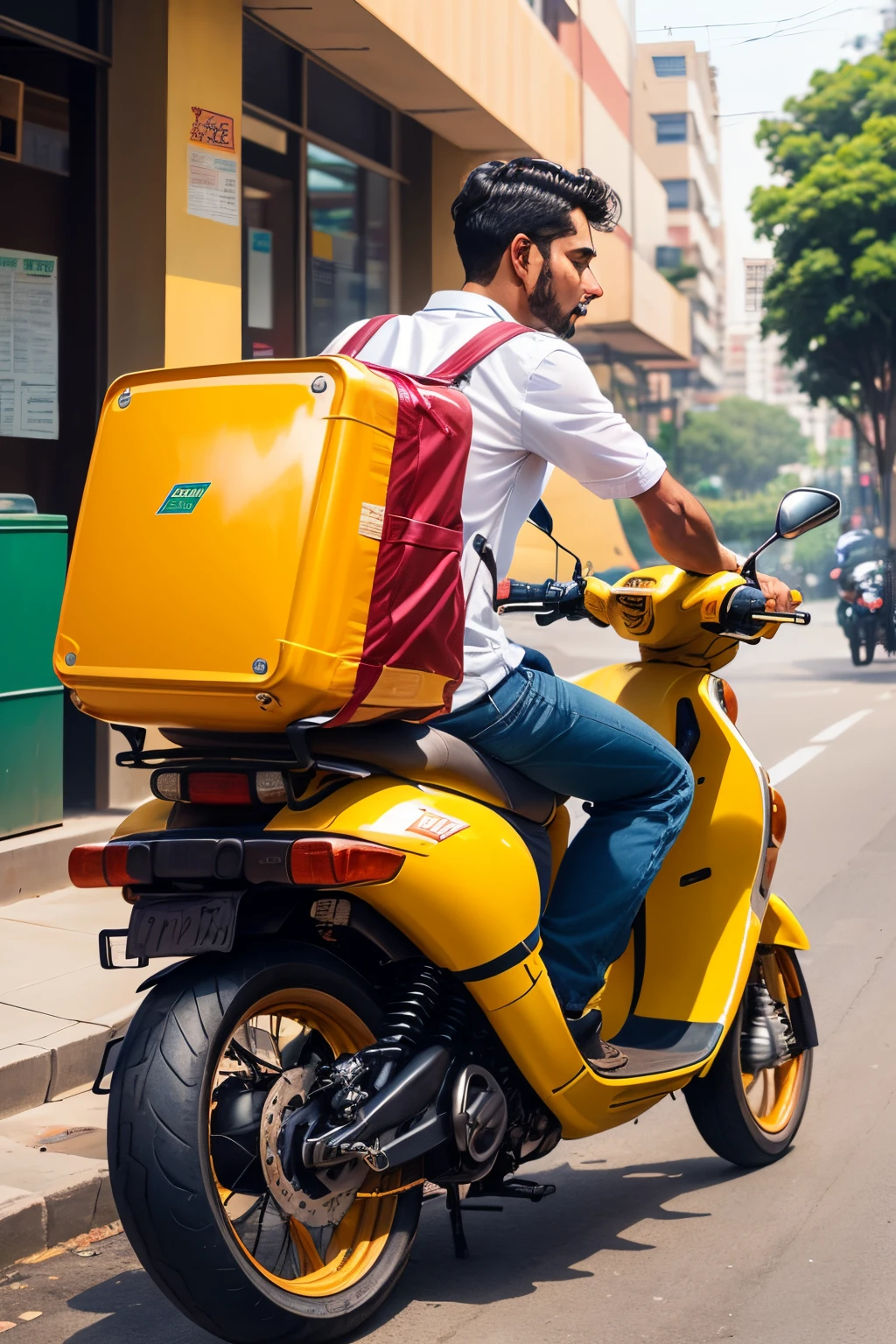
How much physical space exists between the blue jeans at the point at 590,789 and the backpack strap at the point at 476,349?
56 cm

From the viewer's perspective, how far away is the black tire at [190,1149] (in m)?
2.59

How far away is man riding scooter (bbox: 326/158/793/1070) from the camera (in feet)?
10.1

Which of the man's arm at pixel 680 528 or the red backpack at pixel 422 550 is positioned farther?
the man's arm at pixel 680 528

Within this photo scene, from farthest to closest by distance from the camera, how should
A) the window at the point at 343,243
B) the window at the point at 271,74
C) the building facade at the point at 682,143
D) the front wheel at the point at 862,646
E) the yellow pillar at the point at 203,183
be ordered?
the front wheel at the point at 862,646 → the window at the point at 343,243 → the window at the point at 271,74 → the building facade at the point at 682,143 → the yellow pillar at the point at 203,183

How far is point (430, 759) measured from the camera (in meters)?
2.93

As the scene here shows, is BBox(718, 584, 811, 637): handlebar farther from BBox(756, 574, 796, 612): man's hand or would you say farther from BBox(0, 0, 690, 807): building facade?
BBox(0, 0, 690, 807): building facade

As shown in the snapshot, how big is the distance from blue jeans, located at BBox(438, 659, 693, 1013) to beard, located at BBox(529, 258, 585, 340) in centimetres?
68

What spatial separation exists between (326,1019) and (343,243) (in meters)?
9.57

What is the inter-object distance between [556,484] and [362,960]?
15.9 m

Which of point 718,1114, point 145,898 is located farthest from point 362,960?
point 718,1114

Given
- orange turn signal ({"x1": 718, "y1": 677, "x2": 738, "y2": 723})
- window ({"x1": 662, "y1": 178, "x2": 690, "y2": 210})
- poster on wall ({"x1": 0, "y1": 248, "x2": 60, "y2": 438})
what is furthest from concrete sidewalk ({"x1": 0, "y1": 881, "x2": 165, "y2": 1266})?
window ({"x1": 662, "y1": 178, "x2": 690, "y2": 210})

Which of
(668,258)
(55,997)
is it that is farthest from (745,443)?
(55,997)

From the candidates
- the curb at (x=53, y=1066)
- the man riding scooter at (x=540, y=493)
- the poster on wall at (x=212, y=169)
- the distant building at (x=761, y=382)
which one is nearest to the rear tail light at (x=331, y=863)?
the man riding scooter at (x=540, y=493)

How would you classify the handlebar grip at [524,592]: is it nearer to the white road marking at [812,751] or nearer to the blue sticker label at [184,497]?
the blue sticker label at [184,497]
